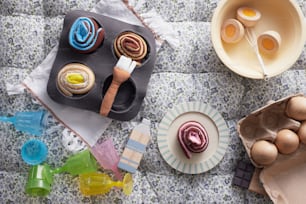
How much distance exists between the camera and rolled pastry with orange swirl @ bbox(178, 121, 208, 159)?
4.05 feet

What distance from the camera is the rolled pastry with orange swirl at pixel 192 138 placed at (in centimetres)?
A: 123

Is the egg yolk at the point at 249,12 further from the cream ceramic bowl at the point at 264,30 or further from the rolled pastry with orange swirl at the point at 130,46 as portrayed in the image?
the rolled pastry with orange swirl at the point at 130,46

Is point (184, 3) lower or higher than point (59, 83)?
higher

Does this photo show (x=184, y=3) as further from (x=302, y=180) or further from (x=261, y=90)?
(x=302, y=180)

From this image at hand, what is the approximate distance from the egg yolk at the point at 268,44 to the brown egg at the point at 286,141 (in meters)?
0.22

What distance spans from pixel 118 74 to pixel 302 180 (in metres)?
0.55

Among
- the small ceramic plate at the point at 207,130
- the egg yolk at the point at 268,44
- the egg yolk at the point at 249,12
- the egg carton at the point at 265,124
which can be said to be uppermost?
the egg yolk at the point at 249,12

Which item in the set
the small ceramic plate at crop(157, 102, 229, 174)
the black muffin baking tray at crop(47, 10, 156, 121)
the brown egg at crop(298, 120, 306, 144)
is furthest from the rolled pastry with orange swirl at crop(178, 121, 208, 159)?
the brown egg at crop(298, 120, 306, 144)

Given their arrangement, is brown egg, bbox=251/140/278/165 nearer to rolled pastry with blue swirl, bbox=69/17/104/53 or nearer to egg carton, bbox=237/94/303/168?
egg carton, bbox=237/94/303/168

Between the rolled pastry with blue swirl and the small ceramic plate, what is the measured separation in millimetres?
260

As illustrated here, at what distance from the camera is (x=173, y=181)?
129cm

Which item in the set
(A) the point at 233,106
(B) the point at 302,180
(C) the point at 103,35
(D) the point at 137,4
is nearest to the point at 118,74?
(C) the point at 103,35

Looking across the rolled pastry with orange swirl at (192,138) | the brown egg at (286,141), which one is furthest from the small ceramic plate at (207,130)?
the brown egg at (286,141)

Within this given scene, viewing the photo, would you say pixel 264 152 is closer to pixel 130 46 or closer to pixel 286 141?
pixel 286 141
